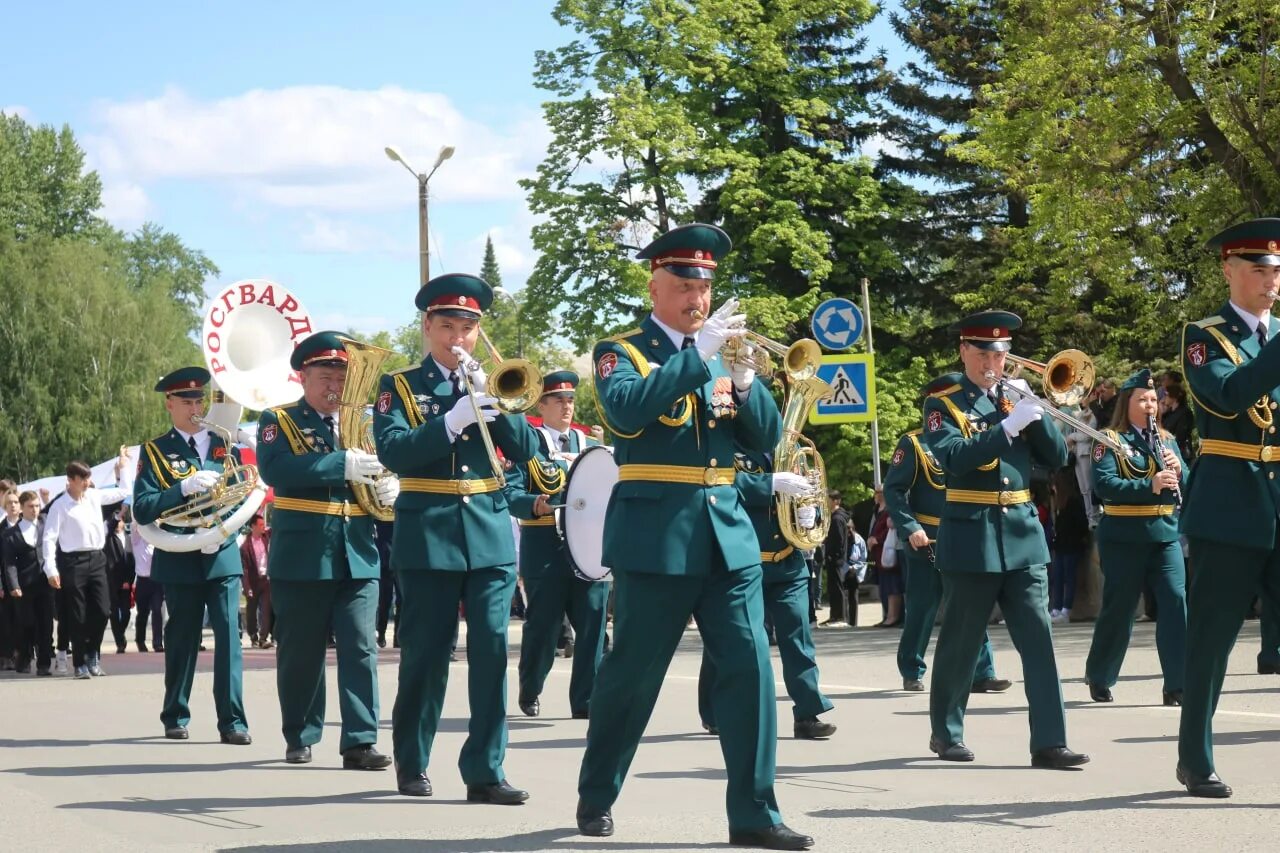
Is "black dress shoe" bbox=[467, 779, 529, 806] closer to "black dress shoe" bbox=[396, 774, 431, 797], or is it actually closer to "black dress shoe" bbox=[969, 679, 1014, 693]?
"black dress shoe" bbox=[396, 774, 431, 797]

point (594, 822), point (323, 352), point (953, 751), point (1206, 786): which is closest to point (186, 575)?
point (323, 352)

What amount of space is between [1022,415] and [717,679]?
2.64 m

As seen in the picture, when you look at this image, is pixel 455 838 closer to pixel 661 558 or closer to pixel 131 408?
pixel 661 558

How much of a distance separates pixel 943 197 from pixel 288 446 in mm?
30371

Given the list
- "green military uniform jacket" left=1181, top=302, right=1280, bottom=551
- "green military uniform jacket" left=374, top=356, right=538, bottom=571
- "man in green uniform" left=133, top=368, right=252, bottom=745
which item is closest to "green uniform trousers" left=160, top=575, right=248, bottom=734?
"man in green uniform" left=133, top=368, right=252, bottom=745

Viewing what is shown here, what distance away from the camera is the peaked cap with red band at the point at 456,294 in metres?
8.62

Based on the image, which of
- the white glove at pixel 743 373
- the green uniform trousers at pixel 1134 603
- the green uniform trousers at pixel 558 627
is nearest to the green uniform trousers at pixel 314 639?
the green uniform trousers at pixel 558 627

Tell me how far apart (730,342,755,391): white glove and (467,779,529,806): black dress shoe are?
7.54 feet

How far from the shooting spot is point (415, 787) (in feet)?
28.3

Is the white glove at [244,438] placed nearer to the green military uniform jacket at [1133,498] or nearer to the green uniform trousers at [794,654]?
the green uniform trousers at [794,654]

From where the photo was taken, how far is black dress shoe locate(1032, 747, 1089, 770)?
29.5 feet

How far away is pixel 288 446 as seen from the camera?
10000 mm

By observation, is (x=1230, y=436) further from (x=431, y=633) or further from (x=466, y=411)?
(x=431, y=633)

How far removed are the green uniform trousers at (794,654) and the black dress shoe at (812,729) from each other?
3 centimetres
